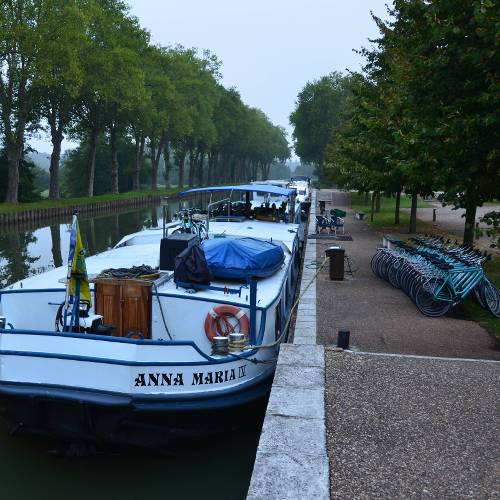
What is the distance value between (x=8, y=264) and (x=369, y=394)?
70.2 feet

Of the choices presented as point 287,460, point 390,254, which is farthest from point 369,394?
point 390,254

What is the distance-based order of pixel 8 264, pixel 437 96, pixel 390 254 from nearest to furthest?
→ pixel 437 96 < pixel 390 254 < pixel 8 264

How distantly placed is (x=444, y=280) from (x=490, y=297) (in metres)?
1.15

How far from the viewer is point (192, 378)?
7.96 metres

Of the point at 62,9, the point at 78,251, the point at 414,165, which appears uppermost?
the point at 62,9

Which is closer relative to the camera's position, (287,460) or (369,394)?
(287,460)

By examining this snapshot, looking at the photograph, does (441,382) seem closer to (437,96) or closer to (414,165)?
(414,165)

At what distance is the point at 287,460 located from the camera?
578 cm

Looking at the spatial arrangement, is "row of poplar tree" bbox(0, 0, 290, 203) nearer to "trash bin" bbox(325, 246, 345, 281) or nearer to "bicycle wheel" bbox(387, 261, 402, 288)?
"trash bin" bbox(325, 246, 345, 281)

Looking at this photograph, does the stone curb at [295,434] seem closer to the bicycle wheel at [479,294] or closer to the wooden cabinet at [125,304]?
the wooden cabinet at [125,304]

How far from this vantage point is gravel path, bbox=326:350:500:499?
17.9ft

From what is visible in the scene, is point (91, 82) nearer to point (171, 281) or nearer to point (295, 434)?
point (171, 281)

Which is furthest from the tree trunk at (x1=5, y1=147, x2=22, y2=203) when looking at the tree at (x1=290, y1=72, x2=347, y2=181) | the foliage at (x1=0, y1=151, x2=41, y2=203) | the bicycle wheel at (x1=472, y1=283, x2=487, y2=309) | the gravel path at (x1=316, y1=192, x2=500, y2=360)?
A: the tree at (x1=290, y1=72, x2=347, y2=181)

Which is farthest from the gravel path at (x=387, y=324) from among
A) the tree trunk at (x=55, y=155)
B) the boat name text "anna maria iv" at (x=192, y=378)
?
the tree trunk at (x=55, y=155)
